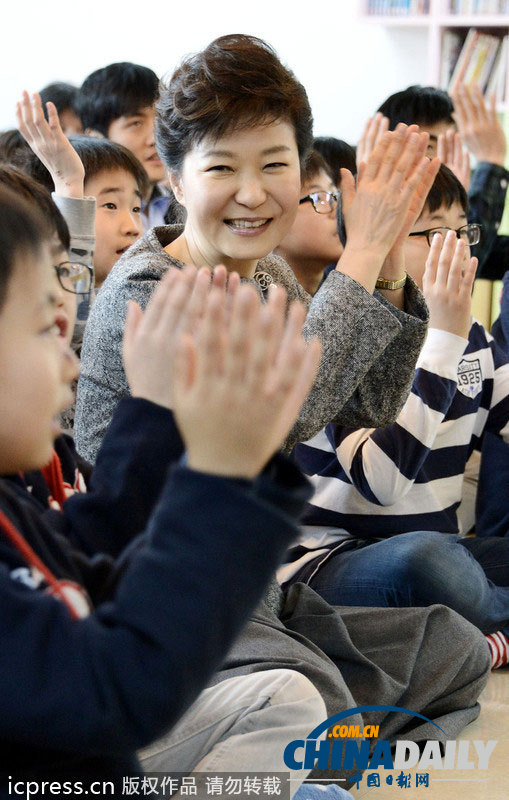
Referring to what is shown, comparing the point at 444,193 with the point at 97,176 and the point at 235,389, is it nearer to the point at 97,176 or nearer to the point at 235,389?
the point at 97,176

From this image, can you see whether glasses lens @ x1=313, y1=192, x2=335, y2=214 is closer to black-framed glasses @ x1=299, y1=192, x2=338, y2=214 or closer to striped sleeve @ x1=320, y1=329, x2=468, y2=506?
black-framed glasses @ x1=299, y1=192, x2=338, y2=214

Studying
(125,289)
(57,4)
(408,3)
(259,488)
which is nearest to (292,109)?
(125,289)

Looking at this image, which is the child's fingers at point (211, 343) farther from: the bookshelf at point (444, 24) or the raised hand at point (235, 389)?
the bookshelf at point (444, 24)

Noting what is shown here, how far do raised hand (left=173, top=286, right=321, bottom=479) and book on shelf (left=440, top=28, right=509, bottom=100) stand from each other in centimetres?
336

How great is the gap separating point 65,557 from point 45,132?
4.29 feet

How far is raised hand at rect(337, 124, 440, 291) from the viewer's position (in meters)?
1.38

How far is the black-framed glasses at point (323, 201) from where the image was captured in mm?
1990

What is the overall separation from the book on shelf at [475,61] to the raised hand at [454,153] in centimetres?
123

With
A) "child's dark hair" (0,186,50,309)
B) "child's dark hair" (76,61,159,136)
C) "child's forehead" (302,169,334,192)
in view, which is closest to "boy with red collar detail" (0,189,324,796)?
"child's dark hair" (0,186,50,309)

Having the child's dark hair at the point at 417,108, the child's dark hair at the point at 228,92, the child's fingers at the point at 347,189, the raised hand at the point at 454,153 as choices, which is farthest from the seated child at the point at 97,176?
the child's dark hair at the point at 417,108

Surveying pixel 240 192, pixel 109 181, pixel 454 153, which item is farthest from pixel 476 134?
pixel 240 192

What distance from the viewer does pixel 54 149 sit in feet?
6.15

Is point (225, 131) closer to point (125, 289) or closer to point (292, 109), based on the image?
point (292, 109)

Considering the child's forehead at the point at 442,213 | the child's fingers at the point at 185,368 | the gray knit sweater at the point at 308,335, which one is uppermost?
the child's fingers at the point at 185,368
